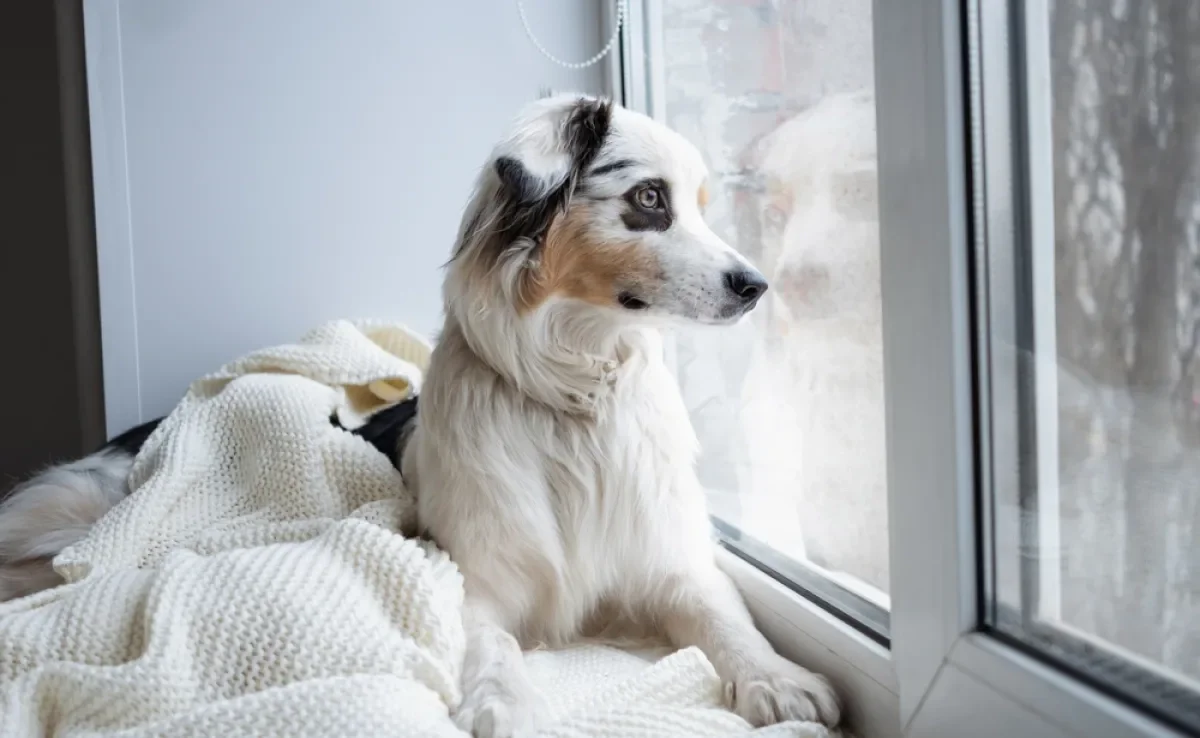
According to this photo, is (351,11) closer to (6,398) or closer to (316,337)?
(316,337)

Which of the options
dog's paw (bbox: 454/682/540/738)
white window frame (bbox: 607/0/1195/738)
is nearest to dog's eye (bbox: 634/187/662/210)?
white window frame (bbox: 607/0/1195/738)

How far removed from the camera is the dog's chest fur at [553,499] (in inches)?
51.9

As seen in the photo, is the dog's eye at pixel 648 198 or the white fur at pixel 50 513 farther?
the white fur at pixel 50 513

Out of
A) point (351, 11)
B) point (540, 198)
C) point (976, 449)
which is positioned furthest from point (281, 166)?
point (976, 449)

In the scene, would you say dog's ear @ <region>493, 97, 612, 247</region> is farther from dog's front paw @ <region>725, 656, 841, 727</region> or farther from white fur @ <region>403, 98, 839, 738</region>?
dog's front paw @ <region>725, 656, 841, 727</region>

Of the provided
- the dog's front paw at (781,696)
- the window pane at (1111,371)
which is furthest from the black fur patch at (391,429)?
the window pane at (1111,371)

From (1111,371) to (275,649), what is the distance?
0.89 metres

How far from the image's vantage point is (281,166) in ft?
6.98

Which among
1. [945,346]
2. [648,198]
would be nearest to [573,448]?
[648,198]

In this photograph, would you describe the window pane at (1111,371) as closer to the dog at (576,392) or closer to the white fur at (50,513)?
the dog at (576,392)

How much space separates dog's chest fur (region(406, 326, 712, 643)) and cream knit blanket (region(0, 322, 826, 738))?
0.07 meters

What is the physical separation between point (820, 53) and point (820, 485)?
0.68 meters

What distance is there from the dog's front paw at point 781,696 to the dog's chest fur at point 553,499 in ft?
0.85

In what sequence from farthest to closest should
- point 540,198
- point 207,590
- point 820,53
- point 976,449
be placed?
point 820,53 < point 540,198 < point 207,590 < point 976,449
